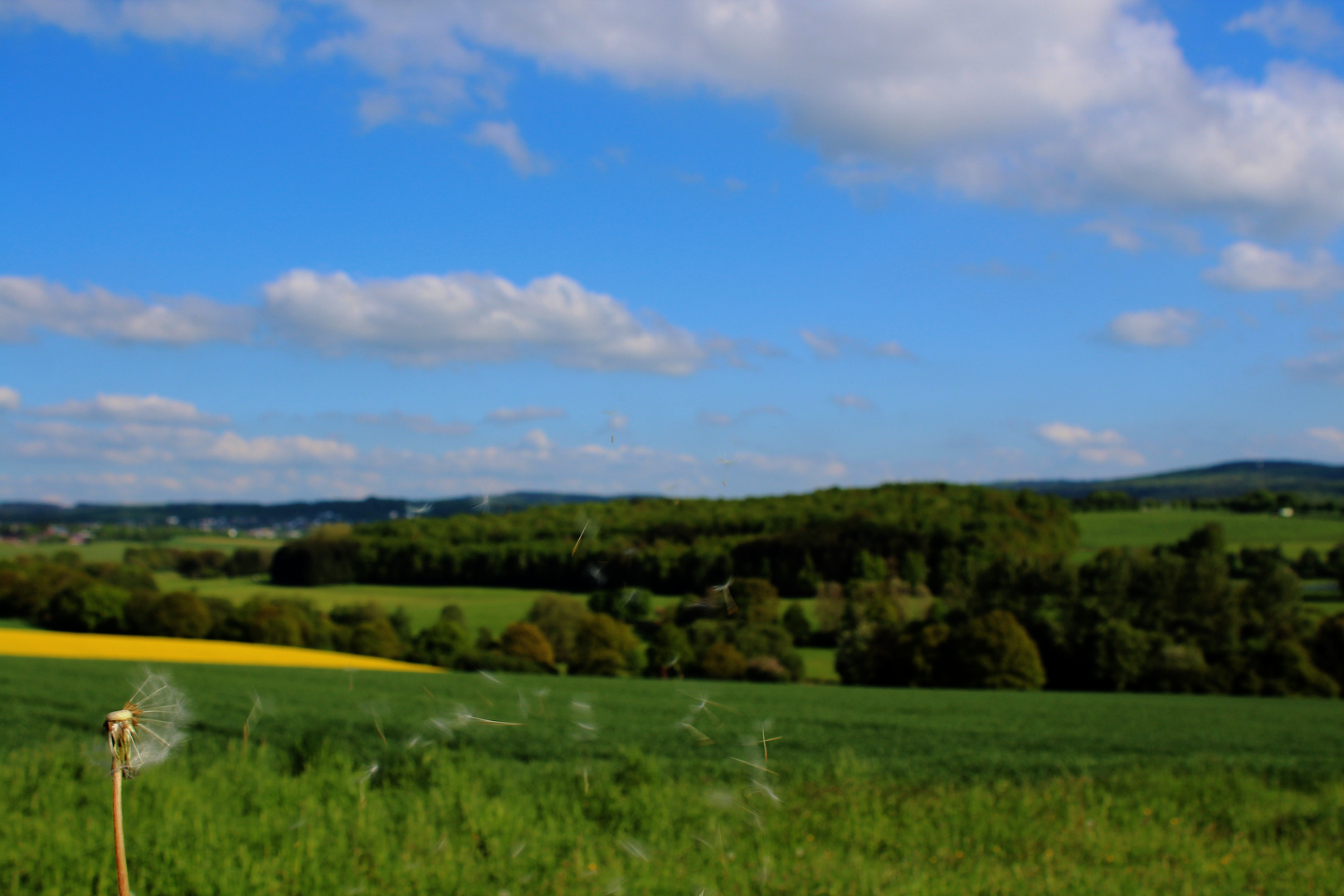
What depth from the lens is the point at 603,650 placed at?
36.3m

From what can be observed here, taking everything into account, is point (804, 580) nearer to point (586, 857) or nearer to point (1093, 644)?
point (586, 857)

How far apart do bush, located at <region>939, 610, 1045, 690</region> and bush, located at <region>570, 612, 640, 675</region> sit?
56.6ft

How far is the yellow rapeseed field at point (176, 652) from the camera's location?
35.5 m

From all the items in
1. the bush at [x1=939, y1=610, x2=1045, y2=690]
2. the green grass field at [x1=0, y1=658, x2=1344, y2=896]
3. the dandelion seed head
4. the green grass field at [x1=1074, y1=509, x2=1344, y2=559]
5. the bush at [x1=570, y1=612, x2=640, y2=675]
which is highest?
the dandelion seed head

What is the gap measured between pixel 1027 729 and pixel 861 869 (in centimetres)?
1671

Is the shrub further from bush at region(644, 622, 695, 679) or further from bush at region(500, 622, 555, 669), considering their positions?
bush at region(500, 622, 555, 669)

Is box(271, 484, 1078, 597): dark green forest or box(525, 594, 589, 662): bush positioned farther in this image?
box(525, 594, 589, 662): bush

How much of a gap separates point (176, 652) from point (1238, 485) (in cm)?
9803

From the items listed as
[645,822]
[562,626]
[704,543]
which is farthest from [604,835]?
[562,626]

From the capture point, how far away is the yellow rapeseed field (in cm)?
3550

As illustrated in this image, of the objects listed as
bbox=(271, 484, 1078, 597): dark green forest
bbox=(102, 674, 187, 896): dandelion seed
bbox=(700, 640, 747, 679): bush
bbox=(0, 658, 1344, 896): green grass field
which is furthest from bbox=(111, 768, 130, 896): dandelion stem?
bbox=(700, 640, 747, 679): bush

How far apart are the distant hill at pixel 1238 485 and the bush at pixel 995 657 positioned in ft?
96.4

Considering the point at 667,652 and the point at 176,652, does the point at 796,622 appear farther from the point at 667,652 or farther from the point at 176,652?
the point at 176,652

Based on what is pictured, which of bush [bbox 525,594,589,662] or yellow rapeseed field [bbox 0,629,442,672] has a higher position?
bush [bbox 525,594,589,662]
